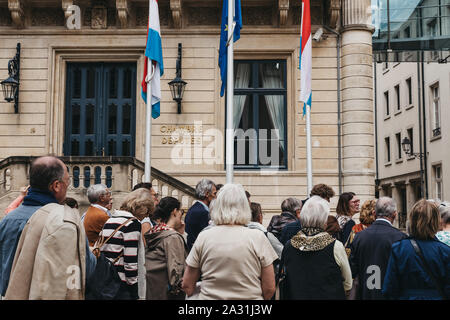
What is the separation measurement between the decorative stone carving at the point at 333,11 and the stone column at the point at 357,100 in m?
0.25

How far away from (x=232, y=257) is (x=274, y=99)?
1064 centimetres

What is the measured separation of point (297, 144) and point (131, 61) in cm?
507

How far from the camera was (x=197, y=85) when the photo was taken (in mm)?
13641

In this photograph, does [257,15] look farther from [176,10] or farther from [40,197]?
[40,197]

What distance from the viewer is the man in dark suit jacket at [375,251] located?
4.86 m

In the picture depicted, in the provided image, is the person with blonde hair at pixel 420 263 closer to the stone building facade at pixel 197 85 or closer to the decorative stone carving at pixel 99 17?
the stone building facade at pixel 197 85

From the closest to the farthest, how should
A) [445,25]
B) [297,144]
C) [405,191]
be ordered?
[297,144] < [445,25] < [405,191]

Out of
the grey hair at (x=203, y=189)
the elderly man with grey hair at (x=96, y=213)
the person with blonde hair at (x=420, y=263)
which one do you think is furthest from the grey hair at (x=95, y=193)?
the person with blonde hair at (x=420, y=263)

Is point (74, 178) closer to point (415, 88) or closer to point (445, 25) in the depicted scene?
point (445, 25)

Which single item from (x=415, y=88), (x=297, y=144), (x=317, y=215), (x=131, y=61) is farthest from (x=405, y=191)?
(x=317, y=215)

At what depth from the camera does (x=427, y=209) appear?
409 centimetres

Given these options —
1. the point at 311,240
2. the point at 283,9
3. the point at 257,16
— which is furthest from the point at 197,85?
the point at 311,240
